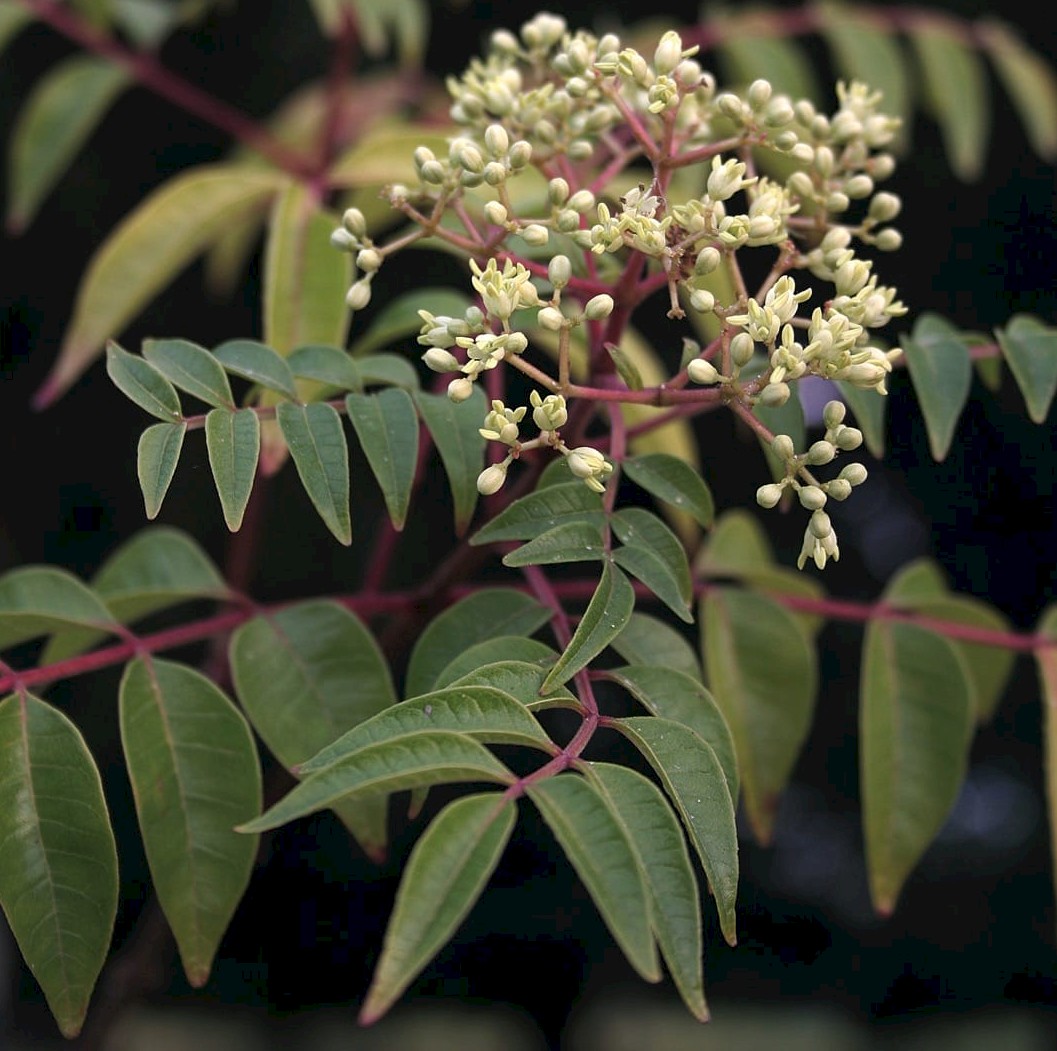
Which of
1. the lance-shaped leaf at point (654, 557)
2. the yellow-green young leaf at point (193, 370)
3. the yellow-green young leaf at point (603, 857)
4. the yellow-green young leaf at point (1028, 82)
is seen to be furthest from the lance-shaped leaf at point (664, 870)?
the yellow-green young leaf at point (1028, 82)

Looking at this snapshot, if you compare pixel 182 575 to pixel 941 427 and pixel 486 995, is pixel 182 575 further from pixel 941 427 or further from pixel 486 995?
pixel 486 995

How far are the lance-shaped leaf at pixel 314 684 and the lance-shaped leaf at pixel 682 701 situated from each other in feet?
0.59

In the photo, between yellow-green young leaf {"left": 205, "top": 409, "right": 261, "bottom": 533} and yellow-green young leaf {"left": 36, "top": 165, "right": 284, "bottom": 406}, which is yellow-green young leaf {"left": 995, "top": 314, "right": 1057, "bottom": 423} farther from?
yellow-green young leaf {"left": 36, "top": 165, "right": 284, "bottom": 406}

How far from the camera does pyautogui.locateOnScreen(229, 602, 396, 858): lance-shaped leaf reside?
793 millimetres

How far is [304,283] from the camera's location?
0.96 m

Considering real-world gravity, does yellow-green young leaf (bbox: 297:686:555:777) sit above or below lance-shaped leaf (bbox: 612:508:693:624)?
above

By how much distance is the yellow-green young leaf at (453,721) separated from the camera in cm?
57

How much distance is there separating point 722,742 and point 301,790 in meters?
0.25

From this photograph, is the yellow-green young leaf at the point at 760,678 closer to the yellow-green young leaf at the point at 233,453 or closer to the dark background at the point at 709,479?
the yellow-green young leaf at the point at 233,453

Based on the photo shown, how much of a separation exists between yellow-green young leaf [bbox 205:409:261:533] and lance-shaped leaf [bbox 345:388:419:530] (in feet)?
0.21

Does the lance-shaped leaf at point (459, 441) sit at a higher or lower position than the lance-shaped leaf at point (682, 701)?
higher

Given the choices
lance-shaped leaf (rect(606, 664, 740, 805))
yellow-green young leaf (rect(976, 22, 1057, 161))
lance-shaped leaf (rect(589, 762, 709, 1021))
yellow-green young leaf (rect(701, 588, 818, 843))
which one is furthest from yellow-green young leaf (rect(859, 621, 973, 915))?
yellow-green young leaf (rect(976, 22, 1057, 161))

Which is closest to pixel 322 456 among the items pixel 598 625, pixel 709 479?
pixel 598 625

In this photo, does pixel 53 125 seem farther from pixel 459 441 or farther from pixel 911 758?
pixel 911 758
